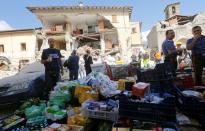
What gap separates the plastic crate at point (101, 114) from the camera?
4793 millimetres

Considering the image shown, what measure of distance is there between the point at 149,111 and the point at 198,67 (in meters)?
3.15

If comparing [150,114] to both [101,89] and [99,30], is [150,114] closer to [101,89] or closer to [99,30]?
[101,89]

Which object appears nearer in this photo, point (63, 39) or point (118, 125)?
point (118, 125)

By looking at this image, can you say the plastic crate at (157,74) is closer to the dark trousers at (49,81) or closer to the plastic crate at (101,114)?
the plastic crate at (101,114)

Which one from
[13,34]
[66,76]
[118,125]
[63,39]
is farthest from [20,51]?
[118,125]

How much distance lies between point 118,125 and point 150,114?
0.58m

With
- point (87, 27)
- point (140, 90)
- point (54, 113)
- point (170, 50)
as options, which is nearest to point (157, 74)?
point (140, 90)

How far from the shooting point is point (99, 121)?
5.16 meters

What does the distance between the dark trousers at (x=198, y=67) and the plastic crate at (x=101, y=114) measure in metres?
2.84

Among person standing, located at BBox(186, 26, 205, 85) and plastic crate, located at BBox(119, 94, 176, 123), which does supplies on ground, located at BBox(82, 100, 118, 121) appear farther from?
person standing, located at BBox(186, 26, 205, 85)

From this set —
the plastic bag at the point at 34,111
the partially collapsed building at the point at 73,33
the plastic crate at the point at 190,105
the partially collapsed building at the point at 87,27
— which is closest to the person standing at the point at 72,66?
the plastic bag at the point at 34,111

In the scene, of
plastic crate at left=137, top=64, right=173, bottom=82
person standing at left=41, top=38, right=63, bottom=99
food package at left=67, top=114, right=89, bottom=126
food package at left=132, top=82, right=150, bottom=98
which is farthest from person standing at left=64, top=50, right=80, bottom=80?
→ food package at left=132, top=82, right=150, bottom=98

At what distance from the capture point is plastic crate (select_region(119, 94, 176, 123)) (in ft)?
13.0

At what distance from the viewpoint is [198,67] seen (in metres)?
6.71
